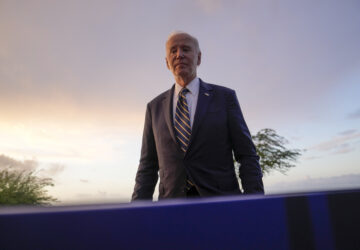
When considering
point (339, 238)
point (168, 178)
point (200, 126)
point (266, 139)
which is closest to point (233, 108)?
point (200, 126)

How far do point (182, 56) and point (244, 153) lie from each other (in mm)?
1326

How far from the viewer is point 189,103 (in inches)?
110

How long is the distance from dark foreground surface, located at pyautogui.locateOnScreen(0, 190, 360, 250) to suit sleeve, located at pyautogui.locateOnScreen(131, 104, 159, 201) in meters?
2.26

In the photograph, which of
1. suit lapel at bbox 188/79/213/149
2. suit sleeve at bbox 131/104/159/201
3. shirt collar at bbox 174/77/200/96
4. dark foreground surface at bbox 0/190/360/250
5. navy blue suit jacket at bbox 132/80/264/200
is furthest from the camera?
shirt collar at bbox 174/77/200/96

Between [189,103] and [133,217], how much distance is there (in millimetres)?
2367

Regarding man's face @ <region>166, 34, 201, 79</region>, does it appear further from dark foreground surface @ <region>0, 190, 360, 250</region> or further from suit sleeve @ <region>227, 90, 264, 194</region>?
dark foreground surface @ <region>0, 190, 360, 250</region>

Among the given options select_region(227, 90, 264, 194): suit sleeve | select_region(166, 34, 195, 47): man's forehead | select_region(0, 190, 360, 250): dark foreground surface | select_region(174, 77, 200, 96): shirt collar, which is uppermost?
select_region(166, 34, 195, 47): man's forehead

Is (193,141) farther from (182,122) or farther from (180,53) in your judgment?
(180,53)

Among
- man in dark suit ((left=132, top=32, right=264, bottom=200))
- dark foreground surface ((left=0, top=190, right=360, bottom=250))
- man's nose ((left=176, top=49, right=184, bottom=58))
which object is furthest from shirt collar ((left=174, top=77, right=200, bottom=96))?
dark foreground surface ((left=0, top=190, right=360, bottom=250))

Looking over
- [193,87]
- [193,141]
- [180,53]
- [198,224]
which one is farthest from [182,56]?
[198,224]

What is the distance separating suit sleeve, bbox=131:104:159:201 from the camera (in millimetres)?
2725

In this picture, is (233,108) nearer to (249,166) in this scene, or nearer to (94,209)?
(249,166)

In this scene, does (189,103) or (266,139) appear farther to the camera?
(266,139)

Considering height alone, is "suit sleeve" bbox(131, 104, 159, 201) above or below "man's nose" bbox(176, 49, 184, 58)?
below
